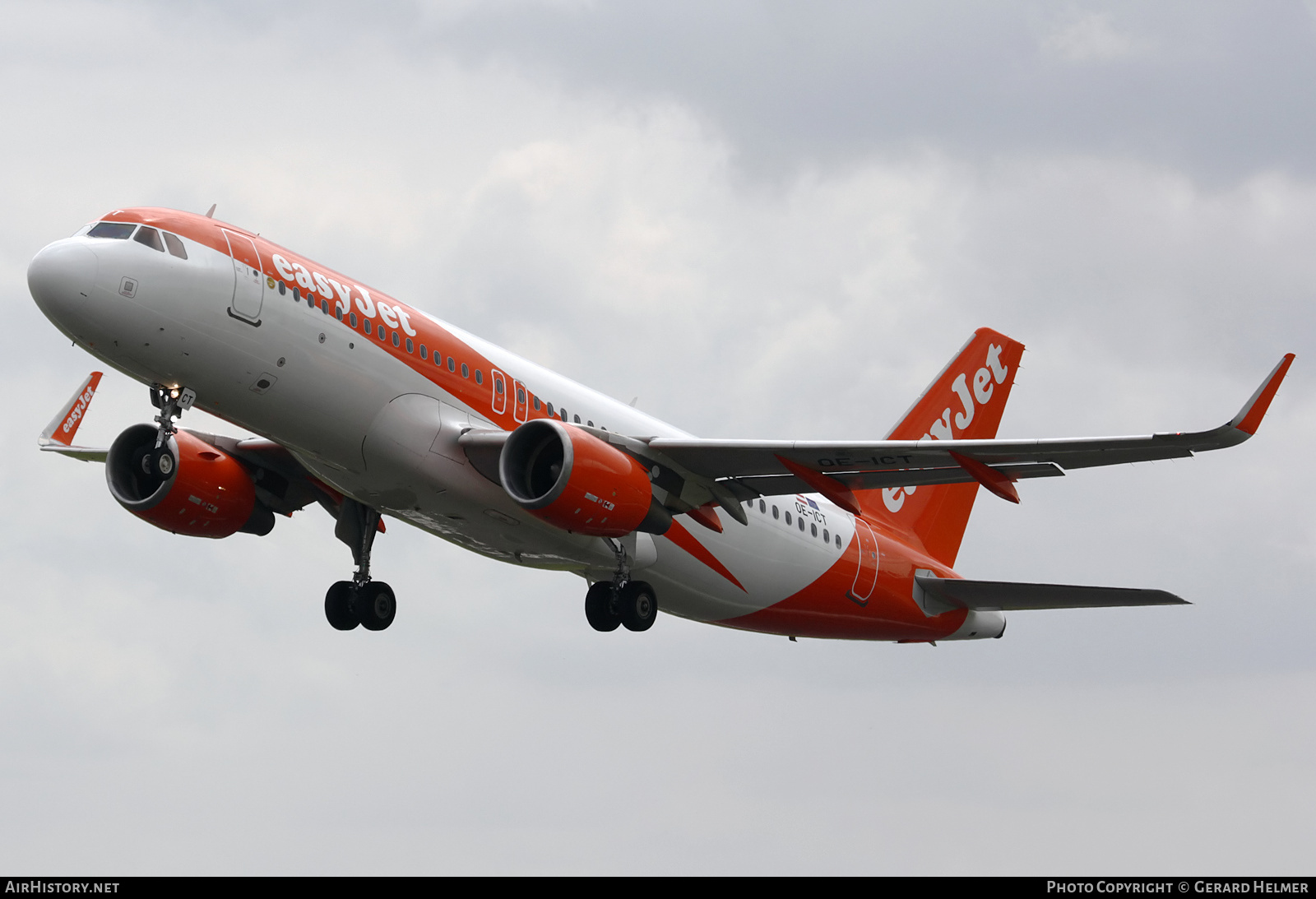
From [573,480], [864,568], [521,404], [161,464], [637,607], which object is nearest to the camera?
[161,464]

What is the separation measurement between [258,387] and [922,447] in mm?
11002

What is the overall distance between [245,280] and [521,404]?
19.2 feet

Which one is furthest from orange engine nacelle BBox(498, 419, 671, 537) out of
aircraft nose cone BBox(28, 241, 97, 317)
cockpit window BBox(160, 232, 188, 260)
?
aircraft nose cone BBox(28, 241, 97, 317)

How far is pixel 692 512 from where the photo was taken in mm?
30812

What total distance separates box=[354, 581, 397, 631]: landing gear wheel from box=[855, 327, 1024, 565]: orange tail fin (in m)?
11.0

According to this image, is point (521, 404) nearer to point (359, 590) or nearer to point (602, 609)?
point (602, 609)

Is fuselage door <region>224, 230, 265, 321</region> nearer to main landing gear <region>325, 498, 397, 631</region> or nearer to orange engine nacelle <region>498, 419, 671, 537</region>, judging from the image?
orange engine nacelle <region>498, 419, 671, 537</region>

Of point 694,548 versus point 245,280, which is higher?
point 694,548

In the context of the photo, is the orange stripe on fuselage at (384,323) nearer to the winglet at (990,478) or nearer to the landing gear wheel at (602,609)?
the landing gear wheel at (602,609)

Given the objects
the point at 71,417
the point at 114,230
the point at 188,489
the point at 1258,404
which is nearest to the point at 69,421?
the point at 71,417

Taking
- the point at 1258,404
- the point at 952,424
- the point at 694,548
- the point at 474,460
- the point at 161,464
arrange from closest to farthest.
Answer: the point at 1258,404, the point at 161,464, the point at 474,460, the point at 694,548, the point at 952,424

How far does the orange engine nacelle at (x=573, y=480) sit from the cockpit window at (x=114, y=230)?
7.04 meters

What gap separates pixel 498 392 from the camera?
95.3 feet

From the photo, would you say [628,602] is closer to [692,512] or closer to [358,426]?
[692,512]
